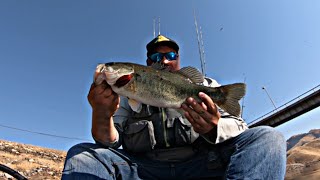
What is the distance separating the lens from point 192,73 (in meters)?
3.74

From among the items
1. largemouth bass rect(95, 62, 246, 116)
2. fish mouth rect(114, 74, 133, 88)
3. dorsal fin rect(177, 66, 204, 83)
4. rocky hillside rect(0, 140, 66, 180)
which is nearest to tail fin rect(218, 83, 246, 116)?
largemouth bass rect(95, 62, 246, 116)


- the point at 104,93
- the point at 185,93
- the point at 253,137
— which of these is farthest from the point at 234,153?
the point at 104,93

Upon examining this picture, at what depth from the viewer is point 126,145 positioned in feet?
12.2

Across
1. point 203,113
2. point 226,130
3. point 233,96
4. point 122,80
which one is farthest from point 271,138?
point 122,80

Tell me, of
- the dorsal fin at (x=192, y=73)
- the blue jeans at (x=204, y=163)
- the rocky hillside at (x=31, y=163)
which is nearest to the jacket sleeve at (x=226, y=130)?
the blue jeans at (x=204, y=163)

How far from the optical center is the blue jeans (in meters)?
2.80

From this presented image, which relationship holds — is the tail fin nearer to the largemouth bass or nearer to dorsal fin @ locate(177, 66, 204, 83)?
the largemouth bass

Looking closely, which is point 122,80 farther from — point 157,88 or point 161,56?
point 161,56

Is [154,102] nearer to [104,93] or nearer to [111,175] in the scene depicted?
[104,93]

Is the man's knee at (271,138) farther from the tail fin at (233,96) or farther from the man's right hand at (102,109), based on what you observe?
the man's right hand at (102,109)

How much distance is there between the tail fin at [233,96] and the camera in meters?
3.30

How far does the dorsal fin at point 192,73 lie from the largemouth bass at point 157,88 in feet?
0.61

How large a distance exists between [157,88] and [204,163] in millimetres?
1067

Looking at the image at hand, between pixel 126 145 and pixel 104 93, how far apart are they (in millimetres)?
905
